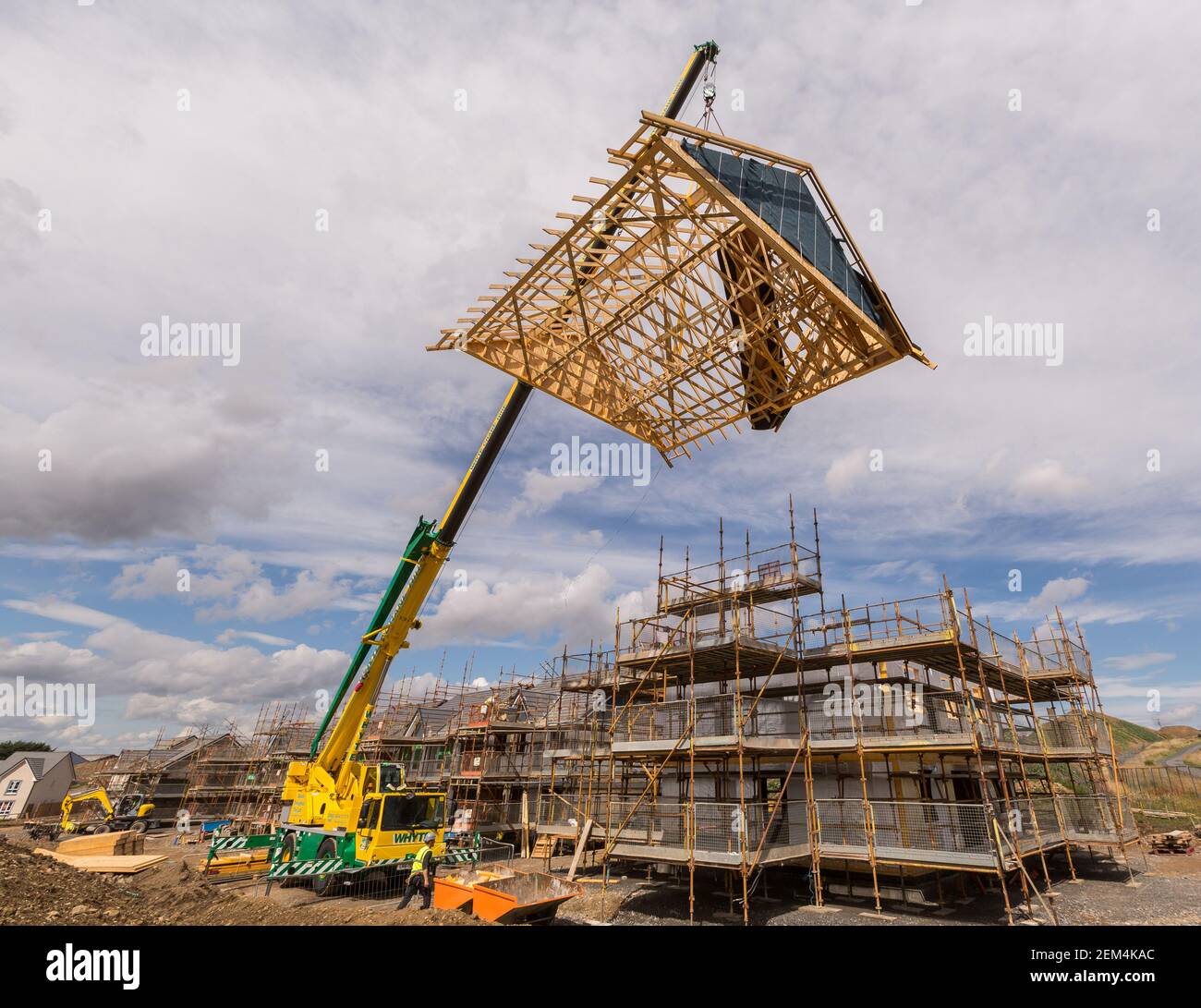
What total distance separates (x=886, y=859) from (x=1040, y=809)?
796 centimetres

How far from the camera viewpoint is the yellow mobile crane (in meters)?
16.8

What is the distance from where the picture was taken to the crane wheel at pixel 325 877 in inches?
687

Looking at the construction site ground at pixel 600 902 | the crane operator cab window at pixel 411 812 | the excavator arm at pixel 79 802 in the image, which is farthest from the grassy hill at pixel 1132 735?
the excavator arm at pixel 79 802

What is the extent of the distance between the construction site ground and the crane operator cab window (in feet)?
6.08

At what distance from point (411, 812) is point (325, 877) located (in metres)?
3.46

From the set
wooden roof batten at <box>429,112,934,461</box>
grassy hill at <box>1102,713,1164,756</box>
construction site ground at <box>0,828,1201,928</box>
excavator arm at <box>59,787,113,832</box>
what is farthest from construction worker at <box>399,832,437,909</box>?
grassy hill at <box>1102,713,1164,756</box>

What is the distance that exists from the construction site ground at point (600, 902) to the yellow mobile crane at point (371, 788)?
974 millimetres

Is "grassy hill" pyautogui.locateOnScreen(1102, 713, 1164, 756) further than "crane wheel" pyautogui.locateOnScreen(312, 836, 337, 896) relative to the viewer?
Yes

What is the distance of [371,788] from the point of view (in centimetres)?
1791

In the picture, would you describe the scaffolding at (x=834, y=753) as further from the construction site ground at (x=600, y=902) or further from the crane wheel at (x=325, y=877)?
the crane wheel at (x=325, y=877)

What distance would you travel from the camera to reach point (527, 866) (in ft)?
75.4

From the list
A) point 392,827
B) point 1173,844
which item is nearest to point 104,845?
point 392,827

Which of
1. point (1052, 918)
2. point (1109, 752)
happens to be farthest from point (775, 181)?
point (1109, 752)

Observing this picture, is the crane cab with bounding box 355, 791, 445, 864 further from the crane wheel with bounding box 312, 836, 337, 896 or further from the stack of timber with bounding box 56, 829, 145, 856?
the stack of timber with bounding box 56, 829, 145, 856
